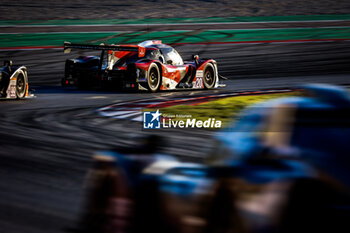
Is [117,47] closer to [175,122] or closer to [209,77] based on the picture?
[209,77]

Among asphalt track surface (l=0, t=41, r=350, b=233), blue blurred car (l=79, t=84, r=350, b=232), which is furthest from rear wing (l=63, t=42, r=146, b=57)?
blue blurred car (l=79, t=84, r=350, b=232)

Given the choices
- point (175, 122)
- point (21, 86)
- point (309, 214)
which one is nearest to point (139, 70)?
point (21, 86)

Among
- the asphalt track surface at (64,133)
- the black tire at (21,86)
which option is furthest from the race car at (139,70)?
the black tire at (21,86)

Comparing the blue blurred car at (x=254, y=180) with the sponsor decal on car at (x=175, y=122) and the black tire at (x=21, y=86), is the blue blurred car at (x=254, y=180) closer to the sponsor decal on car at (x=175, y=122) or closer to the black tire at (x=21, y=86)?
the sponsor decal on car at (x=175, y=122)

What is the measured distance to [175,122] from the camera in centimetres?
1030

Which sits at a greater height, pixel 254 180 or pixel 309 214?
pixel 254 180

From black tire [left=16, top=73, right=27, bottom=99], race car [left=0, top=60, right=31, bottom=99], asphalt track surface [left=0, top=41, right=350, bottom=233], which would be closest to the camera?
asphalt track surface [left=0, top=41, right=350, bottom=233]

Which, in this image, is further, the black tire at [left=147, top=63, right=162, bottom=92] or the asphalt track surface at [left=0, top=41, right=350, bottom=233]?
the black tire at [left=147, top=63, right=162, bottom=92]

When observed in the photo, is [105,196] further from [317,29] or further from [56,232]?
[317,29]

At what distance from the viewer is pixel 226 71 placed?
2091cm

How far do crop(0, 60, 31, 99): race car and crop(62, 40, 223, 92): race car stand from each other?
2324 millimetres

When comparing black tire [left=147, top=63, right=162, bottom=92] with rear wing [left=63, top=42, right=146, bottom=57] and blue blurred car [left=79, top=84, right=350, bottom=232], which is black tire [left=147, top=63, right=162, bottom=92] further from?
blue blurred car [left=79, top=84, right=350, bottom=232]

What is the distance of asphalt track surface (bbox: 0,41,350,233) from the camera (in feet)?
15.7

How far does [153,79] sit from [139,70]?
566mm
